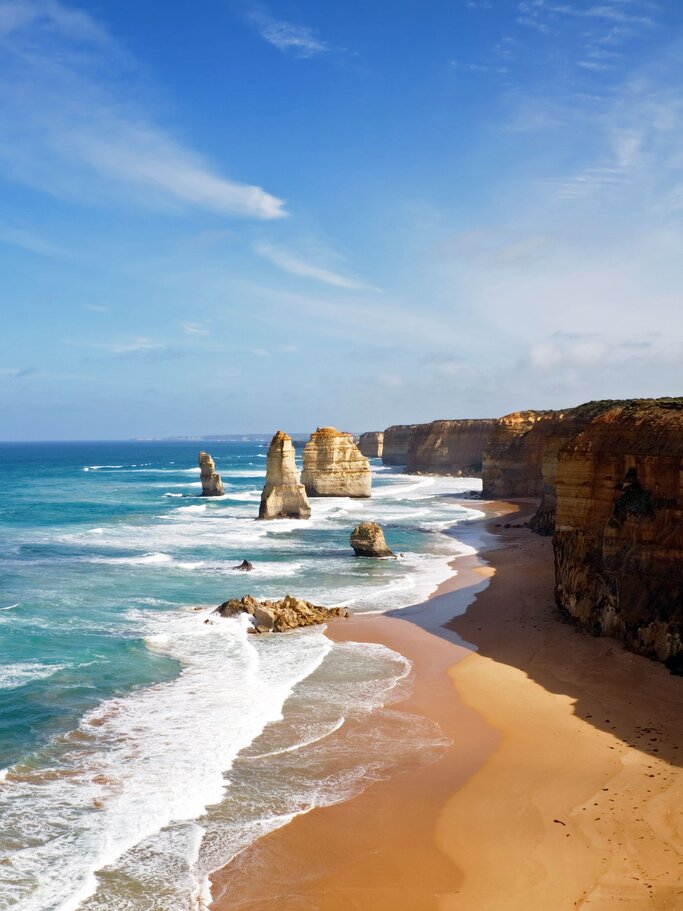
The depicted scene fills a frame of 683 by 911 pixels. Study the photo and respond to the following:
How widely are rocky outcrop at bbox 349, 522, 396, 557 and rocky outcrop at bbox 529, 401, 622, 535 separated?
353 inches

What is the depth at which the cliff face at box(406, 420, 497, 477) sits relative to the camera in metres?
98.2

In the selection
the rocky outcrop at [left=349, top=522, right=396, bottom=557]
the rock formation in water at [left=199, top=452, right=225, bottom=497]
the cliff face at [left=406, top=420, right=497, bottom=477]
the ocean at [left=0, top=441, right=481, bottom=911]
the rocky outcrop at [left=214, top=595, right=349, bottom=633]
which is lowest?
the ocean at [left=0, top=441, right=481, bottom=911]

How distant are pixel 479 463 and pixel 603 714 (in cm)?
8450

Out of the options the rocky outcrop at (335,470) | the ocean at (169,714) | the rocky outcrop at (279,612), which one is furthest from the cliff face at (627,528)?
the rocky outcrop at (335,470)

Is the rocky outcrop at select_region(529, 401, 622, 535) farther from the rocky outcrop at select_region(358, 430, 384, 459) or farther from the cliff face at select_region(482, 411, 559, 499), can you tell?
the rocky outcrop at select_region(358, 430, 384, 459)

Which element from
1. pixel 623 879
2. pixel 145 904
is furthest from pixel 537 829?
pixel 145 904

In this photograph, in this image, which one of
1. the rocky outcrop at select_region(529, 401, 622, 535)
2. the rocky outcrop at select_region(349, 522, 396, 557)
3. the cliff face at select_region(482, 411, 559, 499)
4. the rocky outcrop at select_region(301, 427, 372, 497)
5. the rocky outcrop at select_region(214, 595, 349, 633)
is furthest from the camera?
the rocky outcrop at select_region(301, 427, 372, 497)

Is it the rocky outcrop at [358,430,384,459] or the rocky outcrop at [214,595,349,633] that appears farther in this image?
the rocky outcrop at [358,430,384,459]

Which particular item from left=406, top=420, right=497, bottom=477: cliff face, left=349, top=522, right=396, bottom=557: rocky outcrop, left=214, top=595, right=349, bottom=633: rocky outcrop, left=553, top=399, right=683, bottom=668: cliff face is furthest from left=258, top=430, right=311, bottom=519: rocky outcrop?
left=406, top=420, right=497, bottom=477: cliff face

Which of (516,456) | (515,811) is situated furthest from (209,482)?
(515,811)

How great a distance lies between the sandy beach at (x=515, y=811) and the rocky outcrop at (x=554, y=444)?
1646cm

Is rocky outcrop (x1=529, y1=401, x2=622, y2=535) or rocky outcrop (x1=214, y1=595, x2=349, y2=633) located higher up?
rocky outcrop (x1=529, y1=401, x2=622, y2=535)

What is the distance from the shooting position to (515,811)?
12.1 m

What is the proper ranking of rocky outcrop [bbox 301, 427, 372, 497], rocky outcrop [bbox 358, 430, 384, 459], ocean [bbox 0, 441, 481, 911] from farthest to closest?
rocky outcrop [bbox 358, 430, 384, 459], rocky outcrop [bbox 301, 427, 372, 497], ocean [bbox 0, 441, 481, 911]
